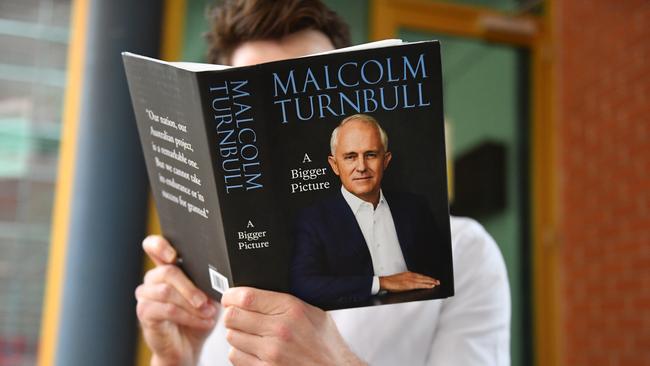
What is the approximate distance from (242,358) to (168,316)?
200 millimetres

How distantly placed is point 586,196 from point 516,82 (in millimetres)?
693

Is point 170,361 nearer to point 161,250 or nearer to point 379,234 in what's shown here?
point 161,250

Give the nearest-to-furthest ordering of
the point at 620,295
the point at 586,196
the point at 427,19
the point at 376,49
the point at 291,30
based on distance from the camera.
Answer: the point at 376,49 → the point at 291,30 → the point at 620,295 → the point at 586,196 → the point at 427,19

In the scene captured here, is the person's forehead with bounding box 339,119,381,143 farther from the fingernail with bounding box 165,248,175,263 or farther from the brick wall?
the brick wall

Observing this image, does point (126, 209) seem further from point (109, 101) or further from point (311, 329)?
point (311, 329)

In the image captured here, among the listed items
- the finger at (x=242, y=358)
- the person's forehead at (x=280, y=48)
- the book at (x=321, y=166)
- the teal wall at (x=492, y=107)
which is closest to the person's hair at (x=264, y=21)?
the person's forehead at (x=280, y=48)

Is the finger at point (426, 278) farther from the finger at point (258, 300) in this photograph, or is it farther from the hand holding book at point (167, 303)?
the hand holding book at point (167, 303)

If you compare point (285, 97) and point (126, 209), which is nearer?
point (285, 97)

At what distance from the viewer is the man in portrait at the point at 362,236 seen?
76 centimetres

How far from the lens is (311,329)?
2.66ft

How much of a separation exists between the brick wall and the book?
1.84 meters

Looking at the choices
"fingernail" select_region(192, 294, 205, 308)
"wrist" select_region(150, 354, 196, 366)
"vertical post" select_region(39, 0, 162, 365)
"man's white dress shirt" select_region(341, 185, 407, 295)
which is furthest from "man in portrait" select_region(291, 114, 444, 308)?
"vertical post" select_region(39, 0, 162, 365)

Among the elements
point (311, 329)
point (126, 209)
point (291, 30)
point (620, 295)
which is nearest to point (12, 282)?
→ point (126, 209)

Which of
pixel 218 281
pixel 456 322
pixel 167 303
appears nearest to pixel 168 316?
pixel 167 303
